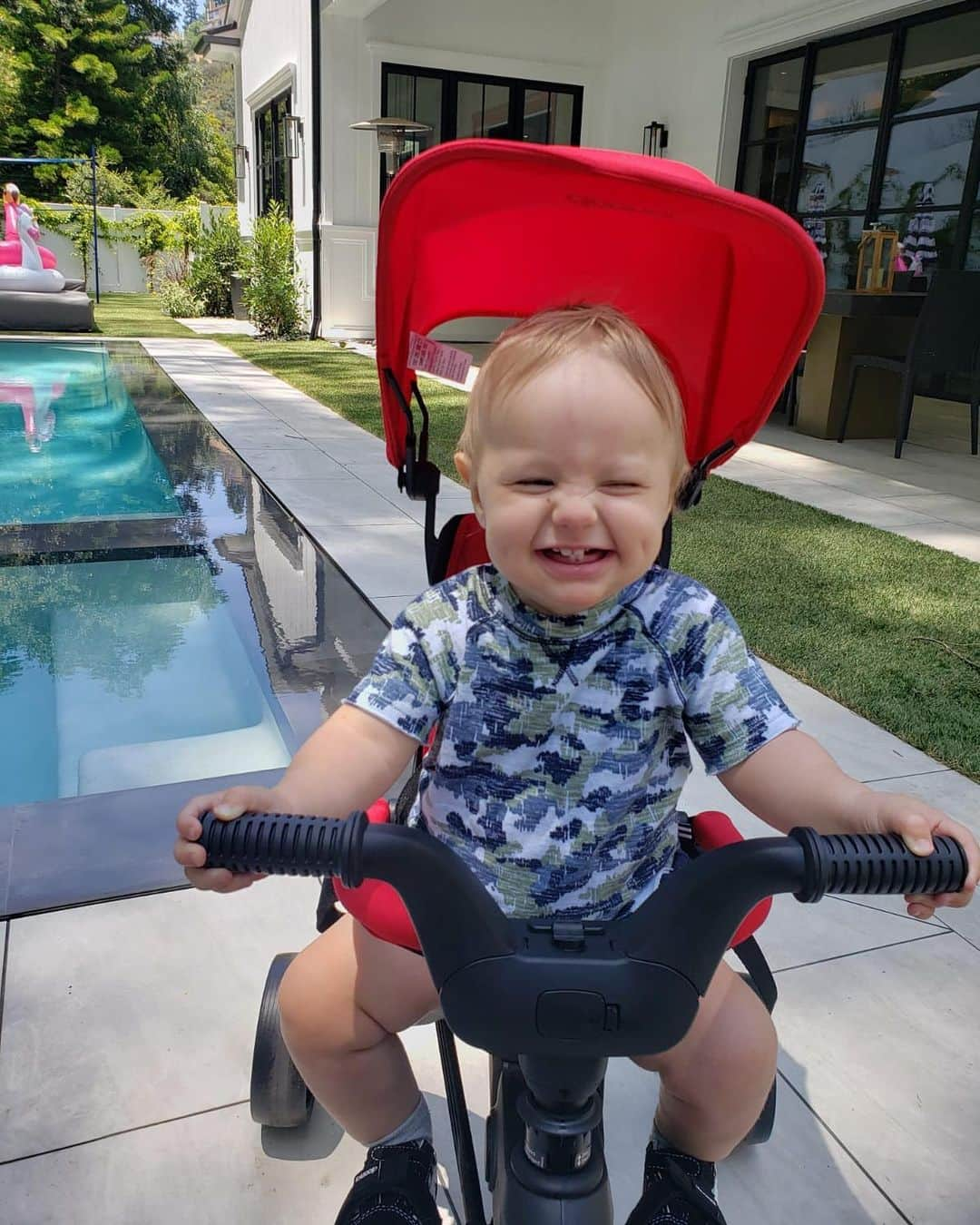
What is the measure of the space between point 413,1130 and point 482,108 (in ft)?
43.1

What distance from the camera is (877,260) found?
7.02m

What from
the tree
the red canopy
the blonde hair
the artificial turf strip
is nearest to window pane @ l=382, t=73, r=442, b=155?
the artificial turf strip

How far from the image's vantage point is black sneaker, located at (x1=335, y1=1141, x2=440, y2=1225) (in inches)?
47.1

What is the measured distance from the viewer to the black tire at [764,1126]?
142 centimetres

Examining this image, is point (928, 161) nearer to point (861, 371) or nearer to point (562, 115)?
point (861, 371)

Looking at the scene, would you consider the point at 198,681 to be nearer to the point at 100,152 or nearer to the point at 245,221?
the point at 245,221

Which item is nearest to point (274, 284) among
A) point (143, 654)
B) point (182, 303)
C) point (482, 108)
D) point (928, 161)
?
point (482, 108)

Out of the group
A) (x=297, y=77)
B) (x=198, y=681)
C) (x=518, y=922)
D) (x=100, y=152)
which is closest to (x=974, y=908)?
(x=518, y=922)

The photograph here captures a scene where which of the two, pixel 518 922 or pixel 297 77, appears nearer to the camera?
pixel 518 922

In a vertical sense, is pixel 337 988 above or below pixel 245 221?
below

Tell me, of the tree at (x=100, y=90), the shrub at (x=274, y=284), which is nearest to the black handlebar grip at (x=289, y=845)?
the shrub at (x=274, y=284)

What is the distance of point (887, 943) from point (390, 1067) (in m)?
1.08

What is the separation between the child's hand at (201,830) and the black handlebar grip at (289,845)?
0.01 meters

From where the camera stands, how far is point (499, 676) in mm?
1144
